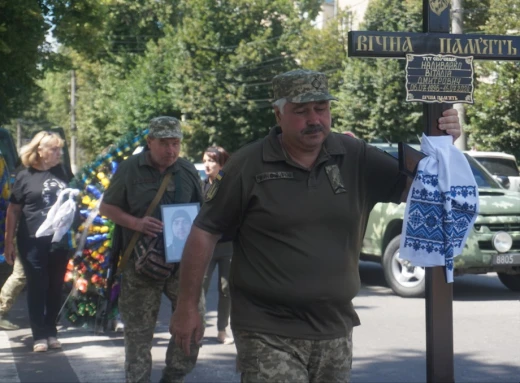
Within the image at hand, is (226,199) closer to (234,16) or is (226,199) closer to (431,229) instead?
(431,229)

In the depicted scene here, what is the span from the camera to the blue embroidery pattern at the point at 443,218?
4.79 meters

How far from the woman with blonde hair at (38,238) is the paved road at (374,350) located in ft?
1.16

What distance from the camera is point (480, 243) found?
1141cm

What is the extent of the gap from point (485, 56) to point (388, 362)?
371cm

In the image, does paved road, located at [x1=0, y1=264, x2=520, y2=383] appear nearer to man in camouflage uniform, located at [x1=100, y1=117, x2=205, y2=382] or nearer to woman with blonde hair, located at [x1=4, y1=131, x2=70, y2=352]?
woman with blonde hair, located at [x1=4, y1=131, x2=70, y2=352]

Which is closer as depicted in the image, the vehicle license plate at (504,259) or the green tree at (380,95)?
the vehicle license plate at (504,259)

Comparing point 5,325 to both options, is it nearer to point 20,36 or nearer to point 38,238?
point 38,238

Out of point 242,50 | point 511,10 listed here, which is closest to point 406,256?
point 511,10

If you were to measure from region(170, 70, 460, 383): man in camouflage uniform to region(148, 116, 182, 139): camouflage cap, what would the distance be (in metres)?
2.40

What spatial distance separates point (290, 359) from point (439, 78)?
1855 mm

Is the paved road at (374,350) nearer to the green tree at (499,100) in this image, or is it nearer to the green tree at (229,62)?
the green tree at (499,100)

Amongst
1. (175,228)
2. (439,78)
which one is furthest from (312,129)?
(175,228)

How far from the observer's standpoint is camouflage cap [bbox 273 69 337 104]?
13.5ft

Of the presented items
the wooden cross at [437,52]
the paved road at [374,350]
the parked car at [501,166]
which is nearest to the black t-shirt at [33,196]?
the paved road at [374,350]
